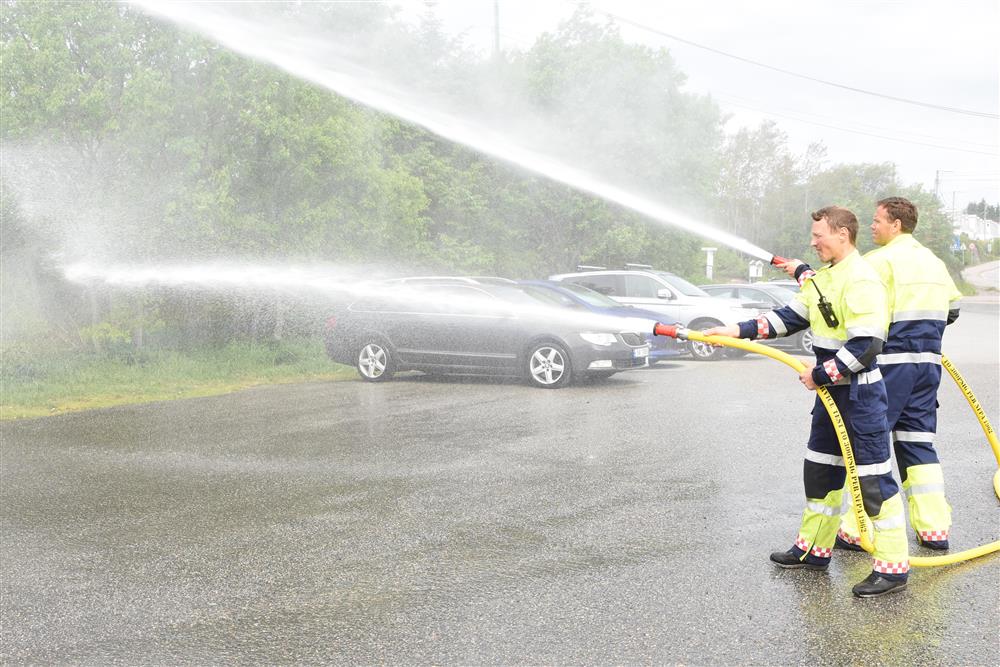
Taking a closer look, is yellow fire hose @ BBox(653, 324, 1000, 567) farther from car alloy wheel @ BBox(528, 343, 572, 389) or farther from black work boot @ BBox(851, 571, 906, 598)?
car alloy wheel @ BBox(528, 343, 572, 389)

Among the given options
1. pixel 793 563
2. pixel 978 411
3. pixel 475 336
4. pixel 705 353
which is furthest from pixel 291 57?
pixel 793 563

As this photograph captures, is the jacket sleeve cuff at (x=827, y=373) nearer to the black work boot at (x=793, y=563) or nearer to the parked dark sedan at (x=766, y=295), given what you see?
the black work boot at (x=793, y=563)

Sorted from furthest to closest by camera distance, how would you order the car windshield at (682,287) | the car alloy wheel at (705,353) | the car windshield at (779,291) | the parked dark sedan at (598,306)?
the car windshield at (779,291), the car windshield at (682,287), the car alloy wheel at (705,353), the parked dark sedan at (598,306)

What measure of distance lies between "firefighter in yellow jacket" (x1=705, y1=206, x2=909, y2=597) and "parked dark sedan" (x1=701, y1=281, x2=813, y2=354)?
12.7m

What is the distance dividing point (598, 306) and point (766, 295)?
18.9 ft

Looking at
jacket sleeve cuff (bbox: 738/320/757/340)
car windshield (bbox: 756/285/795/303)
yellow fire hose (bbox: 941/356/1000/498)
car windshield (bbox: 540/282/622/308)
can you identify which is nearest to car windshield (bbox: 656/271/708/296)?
car windshield (bbox: 756/285/795/303)

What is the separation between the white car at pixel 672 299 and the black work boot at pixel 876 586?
455 inches

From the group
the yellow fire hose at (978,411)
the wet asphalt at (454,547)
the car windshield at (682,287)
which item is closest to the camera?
the wet asphalt at (454,547)

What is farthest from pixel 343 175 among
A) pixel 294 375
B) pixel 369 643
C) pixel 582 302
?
pixel 369 643

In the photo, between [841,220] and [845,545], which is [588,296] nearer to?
[845,545]

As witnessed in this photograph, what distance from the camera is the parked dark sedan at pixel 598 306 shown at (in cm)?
1350

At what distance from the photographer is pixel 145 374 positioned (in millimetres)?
12984

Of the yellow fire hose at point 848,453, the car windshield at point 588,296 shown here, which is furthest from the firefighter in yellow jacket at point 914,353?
the car windshield at point 588,296

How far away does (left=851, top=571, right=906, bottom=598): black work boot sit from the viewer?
4312 mm
